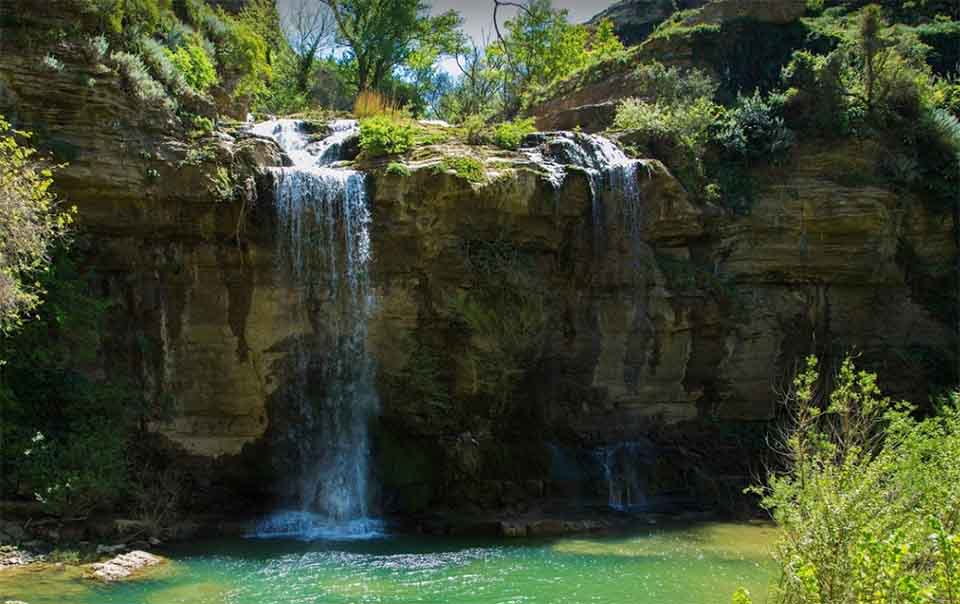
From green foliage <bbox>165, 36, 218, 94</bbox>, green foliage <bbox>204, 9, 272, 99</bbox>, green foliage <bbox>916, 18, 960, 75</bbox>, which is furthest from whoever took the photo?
green foliage <bbox>916, 18, 960, 75</bbox>

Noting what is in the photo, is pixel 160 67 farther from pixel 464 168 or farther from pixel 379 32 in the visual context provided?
pixel 379 32

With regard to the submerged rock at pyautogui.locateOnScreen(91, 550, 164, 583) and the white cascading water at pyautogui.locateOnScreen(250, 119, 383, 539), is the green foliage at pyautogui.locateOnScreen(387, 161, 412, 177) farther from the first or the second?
the submerged rock at pyautogui.locateOnScreen(91, 550, 164, 583)

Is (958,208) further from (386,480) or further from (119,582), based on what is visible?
(119,582)

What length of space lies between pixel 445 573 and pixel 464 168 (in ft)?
25.1

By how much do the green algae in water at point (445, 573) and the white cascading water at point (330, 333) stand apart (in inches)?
89.6

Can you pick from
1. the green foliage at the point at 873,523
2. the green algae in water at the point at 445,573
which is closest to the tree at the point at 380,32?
the green algae in water at the point at 445,573

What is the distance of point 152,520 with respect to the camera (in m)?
13.0

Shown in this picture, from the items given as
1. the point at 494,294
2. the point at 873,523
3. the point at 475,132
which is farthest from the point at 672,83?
the point at 873,523

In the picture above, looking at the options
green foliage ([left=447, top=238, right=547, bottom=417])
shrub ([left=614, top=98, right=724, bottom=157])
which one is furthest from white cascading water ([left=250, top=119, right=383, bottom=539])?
shrub ([left=614, top=98, right=724, bottom=157])

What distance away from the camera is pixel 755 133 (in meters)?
18.9

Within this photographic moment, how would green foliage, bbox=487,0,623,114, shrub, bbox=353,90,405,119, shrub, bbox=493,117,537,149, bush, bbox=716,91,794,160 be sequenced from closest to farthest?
shrub, bbox=493,117,537,149, bush, bbox=716,91,794,160, shrub, bbox=353,90,405,119, green foliage, bbox=487,0,623,114

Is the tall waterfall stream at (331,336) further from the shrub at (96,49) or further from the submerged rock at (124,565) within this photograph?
the submerged rock at (124,565)

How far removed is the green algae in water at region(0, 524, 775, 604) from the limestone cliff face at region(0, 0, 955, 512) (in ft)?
9.11

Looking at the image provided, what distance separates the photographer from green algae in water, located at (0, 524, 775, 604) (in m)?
10.2
